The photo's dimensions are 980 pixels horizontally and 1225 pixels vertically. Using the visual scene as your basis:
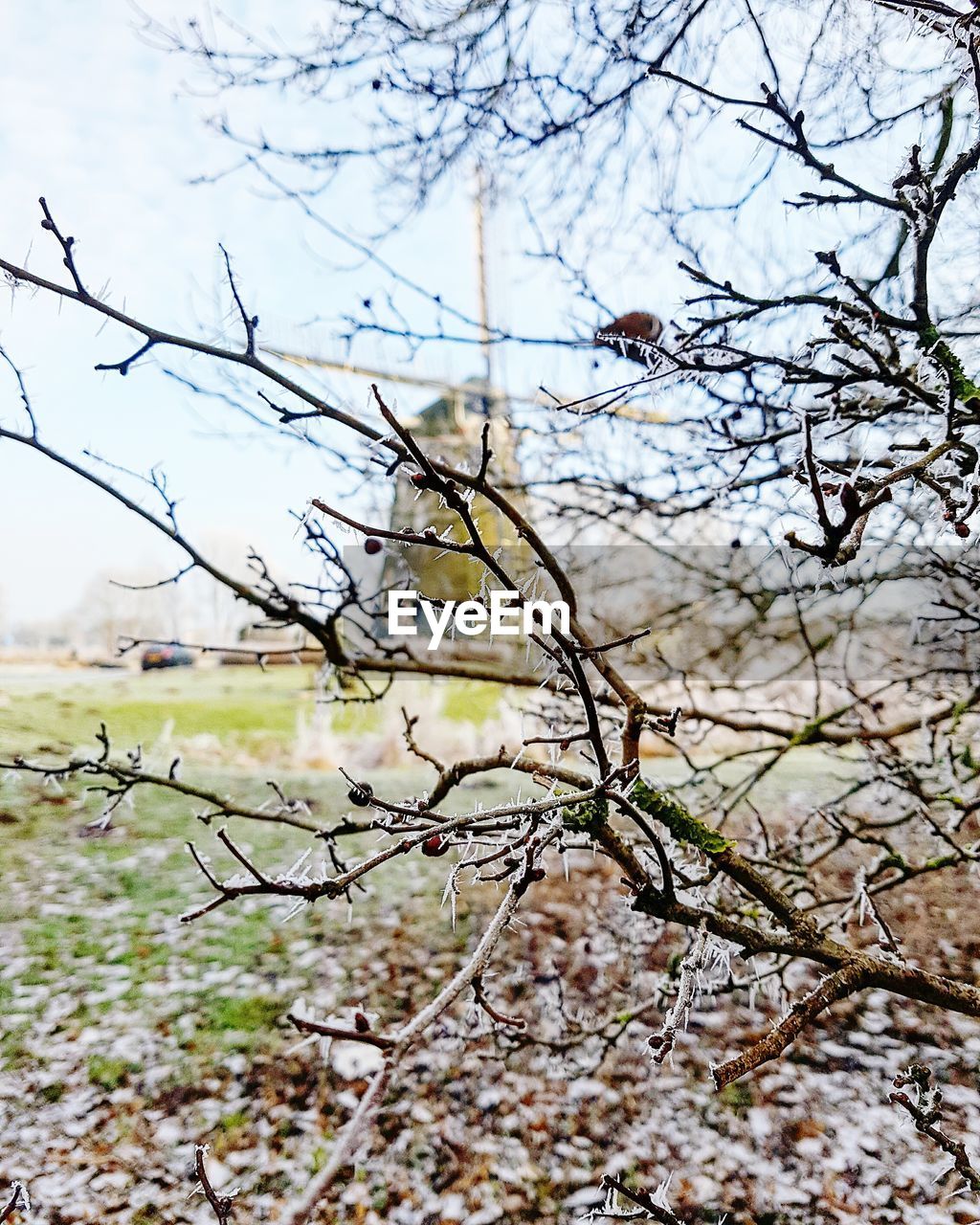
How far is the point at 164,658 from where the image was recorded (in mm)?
5688

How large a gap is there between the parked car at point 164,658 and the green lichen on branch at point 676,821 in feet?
15.8

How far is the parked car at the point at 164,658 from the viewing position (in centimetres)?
558

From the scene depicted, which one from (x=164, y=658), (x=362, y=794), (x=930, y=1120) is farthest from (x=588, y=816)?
(x=164, y=658)

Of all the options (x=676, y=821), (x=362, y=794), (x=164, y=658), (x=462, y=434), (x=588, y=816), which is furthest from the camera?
(x=164, y=658)

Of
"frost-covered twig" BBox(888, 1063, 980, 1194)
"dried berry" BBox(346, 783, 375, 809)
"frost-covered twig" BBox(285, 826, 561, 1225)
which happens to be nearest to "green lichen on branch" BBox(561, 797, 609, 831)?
"frost-covered twig" BBox(285, 826, 561, 1225)

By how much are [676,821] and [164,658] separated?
5.14 metres

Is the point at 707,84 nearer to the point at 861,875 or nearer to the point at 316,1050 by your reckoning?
the point at 861,875

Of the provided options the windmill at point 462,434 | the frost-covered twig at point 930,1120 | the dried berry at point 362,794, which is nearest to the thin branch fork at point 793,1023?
the frost-covered twig at point 930,1120

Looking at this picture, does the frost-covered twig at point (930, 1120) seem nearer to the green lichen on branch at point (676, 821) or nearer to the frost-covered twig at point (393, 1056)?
the green lichen on branch at point (676, 821)

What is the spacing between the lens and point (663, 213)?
2.30m

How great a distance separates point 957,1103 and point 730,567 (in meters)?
1.85

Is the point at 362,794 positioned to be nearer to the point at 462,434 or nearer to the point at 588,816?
the point at 588,816

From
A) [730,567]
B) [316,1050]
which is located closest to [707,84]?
[730,567]

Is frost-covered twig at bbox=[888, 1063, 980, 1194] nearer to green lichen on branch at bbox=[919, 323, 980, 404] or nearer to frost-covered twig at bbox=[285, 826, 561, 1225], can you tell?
frost-covered twig at bbox=[285, 826, 561, 1225]
